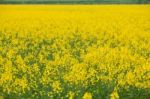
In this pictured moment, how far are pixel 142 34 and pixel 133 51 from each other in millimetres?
3020

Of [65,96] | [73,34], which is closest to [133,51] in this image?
[73,34]

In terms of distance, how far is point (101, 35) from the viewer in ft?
50.0

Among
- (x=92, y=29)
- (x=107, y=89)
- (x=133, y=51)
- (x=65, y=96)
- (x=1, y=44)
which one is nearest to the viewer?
(x=65, y=96)

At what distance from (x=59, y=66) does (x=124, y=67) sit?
1.29 metres

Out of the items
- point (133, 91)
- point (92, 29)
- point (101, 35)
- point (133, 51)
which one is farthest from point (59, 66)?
point (92, 29)

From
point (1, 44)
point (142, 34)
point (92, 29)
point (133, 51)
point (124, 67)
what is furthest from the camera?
point (92, 29)

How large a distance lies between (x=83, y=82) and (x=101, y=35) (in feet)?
24.2

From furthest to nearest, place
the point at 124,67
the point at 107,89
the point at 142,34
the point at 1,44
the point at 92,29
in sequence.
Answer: the point at 92,29
the point at 142,34
the point at 1,44
the point at 124,67
the point at 107,89

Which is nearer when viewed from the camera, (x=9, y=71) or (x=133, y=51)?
(x=9, y=71)

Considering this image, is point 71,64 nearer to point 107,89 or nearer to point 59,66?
point 59,66

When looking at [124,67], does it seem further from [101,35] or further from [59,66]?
[101,35]

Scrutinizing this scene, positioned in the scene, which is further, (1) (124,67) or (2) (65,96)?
(1) (124,67)

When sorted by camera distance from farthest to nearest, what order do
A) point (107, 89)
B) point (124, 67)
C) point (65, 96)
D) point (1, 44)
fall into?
1. point (1, 44)
2. point (124, 67)
3. point (107, 89)
4. point (65, 96)

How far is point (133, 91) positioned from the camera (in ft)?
26.8
